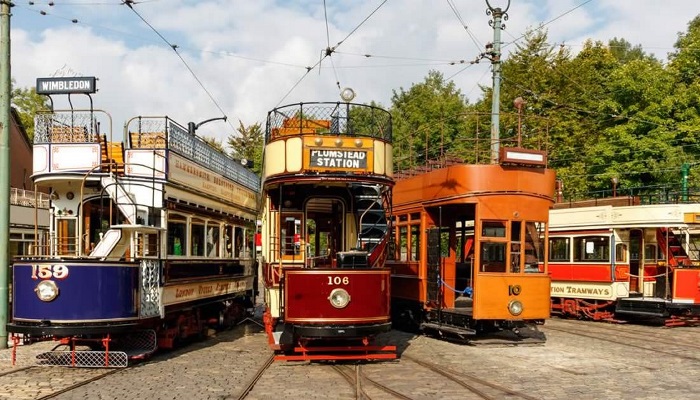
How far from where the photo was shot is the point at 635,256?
1819cm

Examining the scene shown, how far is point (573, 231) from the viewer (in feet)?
61.8

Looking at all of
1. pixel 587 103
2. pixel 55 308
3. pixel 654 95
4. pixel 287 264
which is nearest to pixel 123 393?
pixel 55 308

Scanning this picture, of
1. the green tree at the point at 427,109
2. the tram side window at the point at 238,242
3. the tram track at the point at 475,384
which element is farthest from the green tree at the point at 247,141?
the tram track at the point at 475,384

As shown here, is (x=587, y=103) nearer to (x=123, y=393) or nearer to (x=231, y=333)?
(x=231, y=333)

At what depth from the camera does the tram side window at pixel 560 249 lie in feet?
62.5

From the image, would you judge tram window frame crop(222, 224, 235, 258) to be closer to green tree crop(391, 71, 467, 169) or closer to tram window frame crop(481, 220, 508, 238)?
tram window frame crop(481, 220, 508, 238)

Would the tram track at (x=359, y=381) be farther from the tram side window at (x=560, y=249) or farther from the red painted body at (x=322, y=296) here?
the tram side window at (x=560, y=249)

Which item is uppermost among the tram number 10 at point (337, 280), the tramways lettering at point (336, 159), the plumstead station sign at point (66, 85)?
the plumstead station sign at point (66, 85)

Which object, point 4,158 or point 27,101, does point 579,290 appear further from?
point 27,101

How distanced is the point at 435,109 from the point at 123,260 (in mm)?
39328

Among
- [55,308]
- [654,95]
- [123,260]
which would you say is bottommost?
[55,308]

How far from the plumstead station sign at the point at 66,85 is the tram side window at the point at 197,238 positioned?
10.5ft

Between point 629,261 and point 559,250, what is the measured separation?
204cm

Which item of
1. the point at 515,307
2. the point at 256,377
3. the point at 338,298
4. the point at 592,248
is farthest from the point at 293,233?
the point at 592,248
